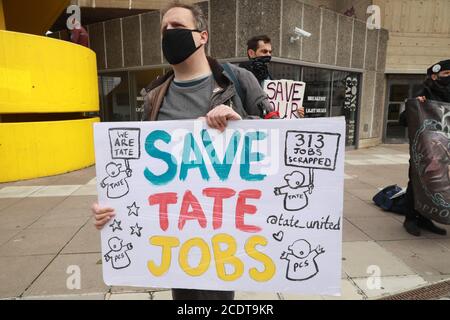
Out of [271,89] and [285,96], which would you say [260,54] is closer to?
[271,89]

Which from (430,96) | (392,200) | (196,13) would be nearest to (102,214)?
(196,13)

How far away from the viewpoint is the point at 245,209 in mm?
1685

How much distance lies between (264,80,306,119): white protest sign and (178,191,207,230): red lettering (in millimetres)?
2428

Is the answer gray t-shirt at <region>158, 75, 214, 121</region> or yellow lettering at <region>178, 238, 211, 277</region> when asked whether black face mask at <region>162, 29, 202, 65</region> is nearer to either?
gray t-shirt at <region>158, 75, 214, 121</region>

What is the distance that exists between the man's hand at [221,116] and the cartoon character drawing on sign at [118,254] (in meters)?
0.76

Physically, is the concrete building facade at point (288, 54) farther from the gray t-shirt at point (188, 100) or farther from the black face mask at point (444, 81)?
the gray t-shirt at point (188, 100)

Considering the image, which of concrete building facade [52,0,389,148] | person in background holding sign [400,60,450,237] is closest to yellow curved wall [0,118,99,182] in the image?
concrete building facade [52,0,389,148]

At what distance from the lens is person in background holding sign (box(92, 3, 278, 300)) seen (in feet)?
5.53

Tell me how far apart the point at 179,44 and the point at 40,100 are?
655cm

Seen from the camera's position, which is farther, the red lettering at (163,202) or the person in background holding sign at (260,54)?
the person in background holding sign at (260,54)

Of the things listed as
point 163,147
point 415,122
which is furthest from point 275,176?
point 415,122

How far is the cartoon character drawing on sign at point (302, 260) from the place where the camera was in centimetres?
166

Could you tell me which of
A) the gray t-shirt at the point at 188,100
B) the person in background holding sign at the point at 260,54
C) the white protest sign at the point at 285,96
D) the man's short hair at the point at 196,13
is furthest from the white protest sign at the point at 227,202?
the white protest sign at the point at 285,96
